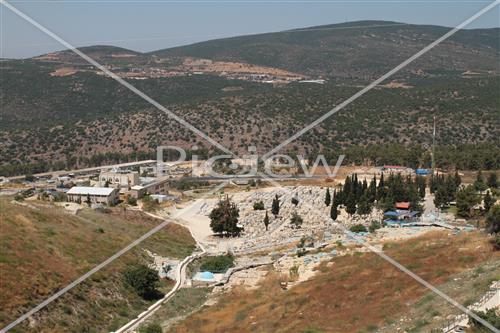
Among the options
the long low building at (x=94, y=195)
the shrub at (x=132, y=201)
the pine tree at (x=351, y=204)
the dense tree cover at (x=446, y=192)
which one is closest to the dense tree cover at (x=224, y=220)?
the pine tree at (x=351, y=204)

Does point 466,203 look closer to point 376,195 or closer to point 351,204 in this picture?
point 351,204

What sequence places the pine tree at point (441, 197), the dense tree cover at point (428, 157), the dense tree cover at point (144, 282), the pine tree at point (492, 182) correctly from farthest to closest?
1. the dense tree cover at point (428, 157)
2. the pine tree at point (492, 182)
3. the pine tree at point (441, 197)
4. the dense tree cover at point (144, 282)

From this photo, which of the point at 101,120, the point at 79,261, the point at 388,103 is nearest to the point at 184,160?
the point at 101,120

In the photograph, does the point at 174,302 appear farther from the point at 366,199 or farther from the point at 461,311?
the point at 366,199

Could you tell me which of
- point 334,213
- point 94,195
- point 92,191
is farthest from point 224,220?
point 92,191

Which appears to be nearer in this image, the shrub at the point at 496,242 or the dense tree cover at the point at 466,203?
the shrub at the point at 496,242

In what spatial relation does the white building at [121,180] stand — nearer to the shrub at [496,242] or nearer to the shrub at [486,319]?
the shrub at [496,242]
